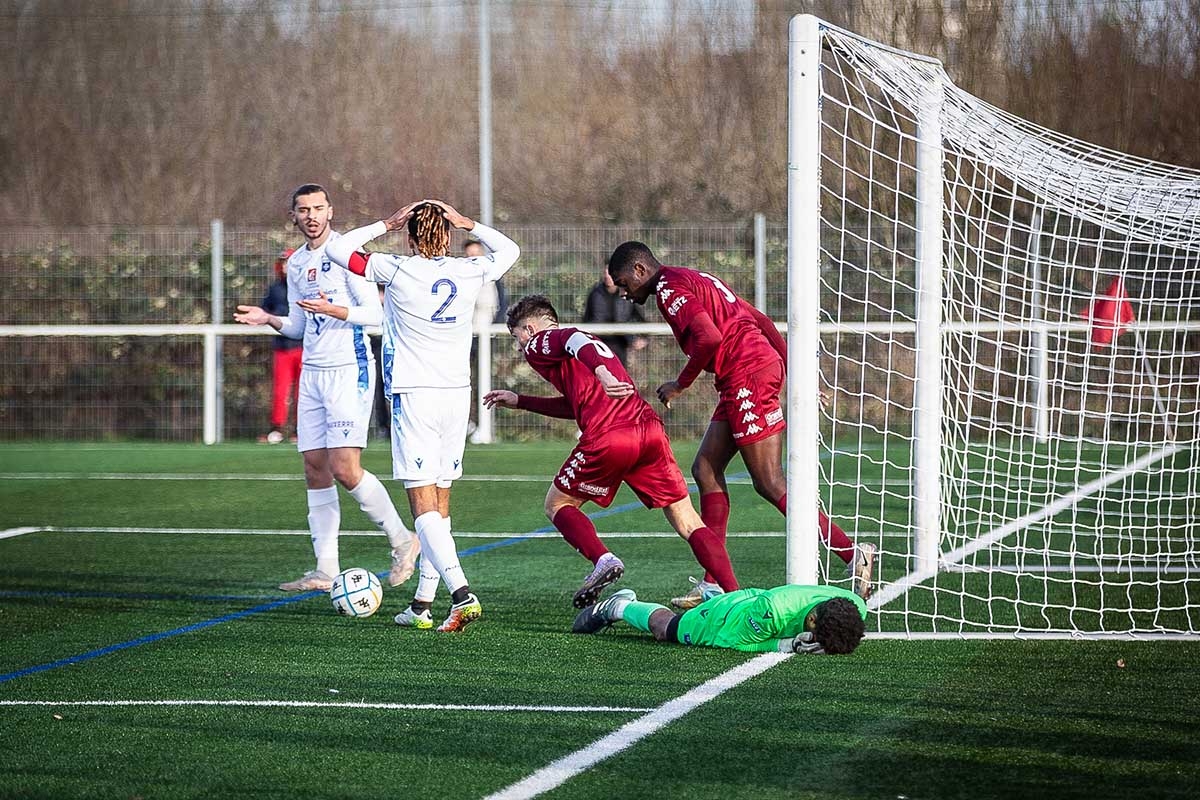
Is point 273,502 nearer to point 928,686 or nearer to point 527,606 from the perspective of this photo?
point 527,606

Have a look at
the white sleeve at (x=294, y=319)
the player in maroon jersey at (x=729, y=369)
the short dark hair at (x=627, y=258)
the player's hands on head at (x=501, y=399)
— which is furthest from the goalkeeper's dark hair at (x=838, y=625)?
the white sleeve at (x=294, y=319)

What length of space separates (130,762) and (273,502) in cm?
816

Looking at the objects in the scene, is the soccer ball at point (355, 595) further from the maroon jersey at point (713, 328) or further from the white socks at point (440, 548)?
the maroon jersey at point (713, 328)

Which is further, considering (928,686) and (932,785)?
(928,686)

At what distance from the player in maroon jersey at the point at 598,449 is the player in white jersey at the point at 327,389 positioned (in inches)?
47.9

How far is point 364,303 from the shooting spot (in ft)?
25.2

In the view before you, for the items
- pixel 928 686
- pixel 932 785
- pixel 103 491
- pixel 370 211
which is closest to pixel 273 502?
pixel 103 491

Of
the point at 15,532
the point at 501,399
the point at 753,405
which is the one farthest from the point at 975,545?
the point at 15,532

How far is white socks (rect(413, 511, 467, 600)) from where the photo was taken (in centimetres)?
684

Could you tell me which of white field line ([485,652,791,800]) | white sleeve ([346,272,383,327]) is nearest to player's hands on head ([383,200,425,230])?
white sleeve ([346,272,383,327])

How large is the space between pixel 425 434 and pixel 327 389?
1.30m

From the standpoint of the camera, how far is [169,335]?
21391 millimetres

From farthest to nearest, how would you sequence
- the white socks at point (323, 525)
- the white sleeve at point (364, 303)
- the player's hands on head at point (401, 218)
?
the white socks at point (323, 525) < the white sleeve at point (364, 303) < the player's hands on head at point (401, 218)

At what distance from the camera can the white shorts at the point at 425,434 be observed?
687 cm
